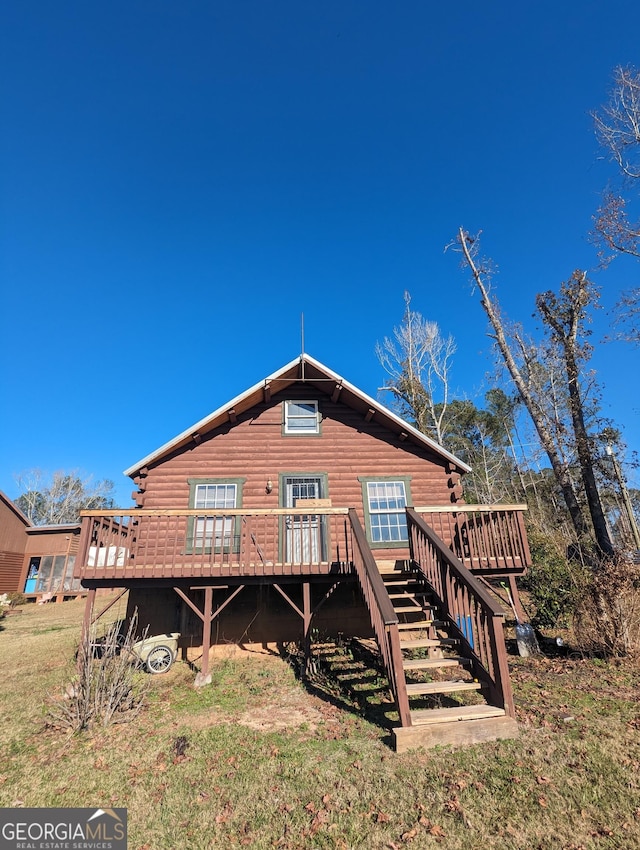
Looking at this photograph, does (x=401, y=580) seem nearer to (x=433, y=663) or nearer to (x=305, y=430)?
(x=433, y=663)

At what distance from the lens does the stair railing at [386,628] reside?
17.2ft

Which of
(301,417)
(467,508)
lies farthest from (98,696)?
(301,417)

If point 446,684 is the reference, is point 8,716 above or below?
below

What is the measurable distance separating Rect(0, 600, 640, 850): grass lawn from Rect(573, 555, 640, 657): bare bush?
372 mm

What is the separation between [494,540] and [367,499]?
11.5ft

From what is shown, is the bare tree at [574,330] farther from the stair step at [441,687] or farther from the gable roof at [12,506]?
the gable roof at [12,506]

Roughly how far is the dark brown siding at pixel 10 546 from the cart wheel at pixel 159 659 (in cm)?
2099

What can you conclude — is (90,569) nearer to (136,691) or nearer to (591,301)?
(136,691)

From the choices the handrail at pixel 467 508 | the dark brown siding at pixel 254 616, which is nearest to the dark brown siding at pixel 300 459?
the dark brown siding at pixel 254 616

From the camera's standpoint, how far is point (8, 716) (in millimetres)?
7016

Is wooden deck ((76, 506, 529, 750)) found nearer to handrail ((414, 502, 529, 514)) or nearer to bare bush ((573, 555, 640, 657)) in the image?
handrail ((414, 502, 529, 514))

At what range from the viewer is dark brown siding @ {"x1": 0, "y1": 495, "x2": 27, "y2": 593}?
24547 mm

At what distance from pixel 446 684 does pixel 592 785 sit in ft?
6.23

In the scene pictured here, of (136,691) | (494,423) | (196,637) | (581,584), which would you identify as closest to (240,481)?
(196,637)
